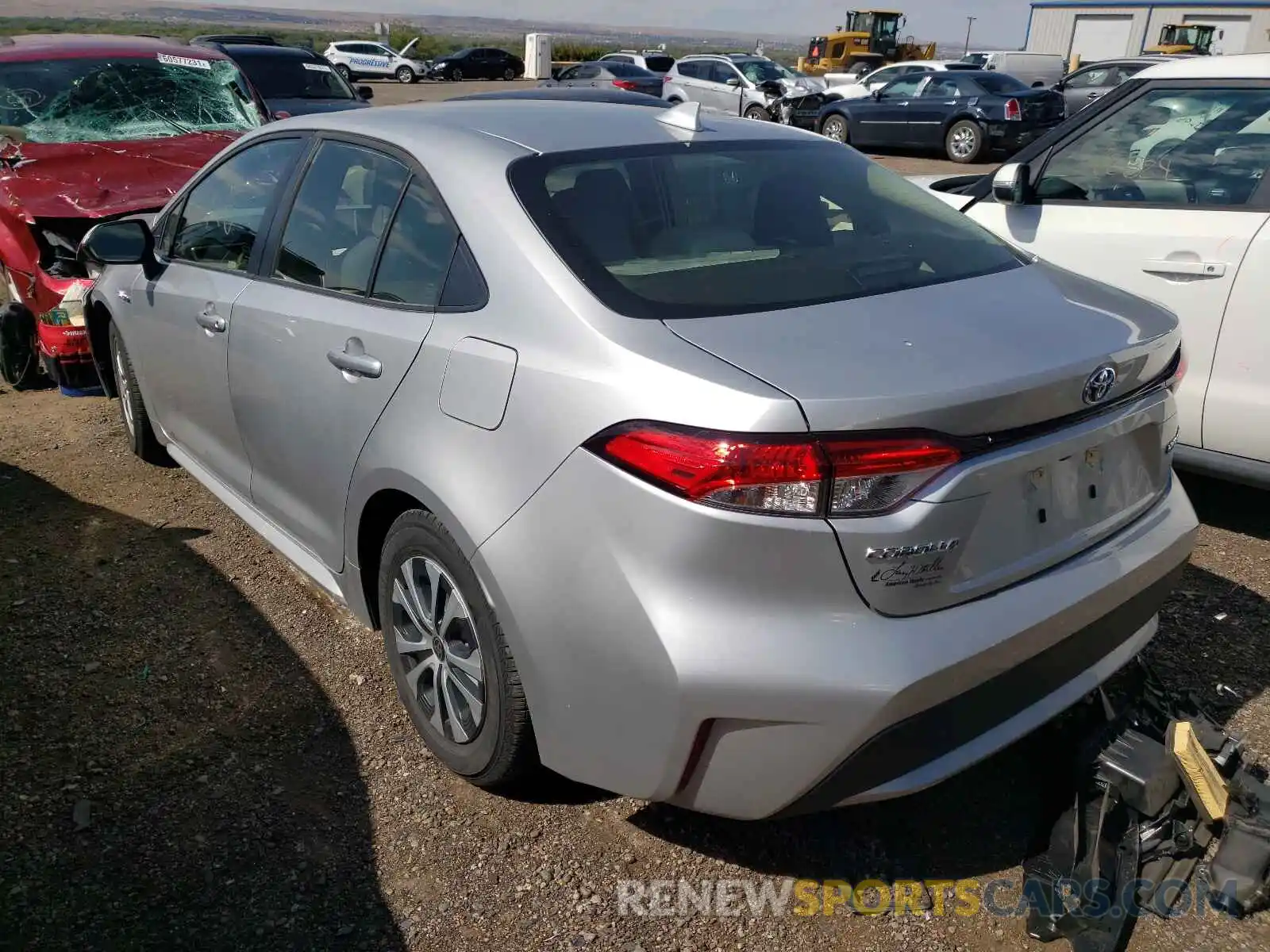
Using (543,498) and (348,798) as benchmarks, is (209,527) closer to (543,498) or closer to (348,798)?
(348,798)

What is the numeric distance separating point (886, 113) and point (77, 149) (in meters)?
15.3

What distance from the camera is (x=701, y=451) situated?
1.93m

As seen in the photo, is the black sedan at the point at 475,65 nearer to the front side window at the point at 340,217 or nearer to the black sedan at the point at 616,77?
the black sedan at the point at 616,77

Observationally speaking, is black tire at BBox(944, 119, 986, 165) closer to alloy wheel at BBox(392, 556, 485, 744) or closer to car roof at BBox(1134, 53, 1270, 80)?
car roof at BBox(1134, 53, 1270, 80)

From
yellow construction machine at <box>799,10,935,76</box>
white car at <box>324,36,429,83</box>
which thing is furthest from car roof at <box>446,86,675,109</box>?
white car at <box>324,36,429,83</box>

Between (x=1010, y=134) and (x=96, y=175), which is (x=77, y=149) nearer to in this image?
(x=96, y=175)

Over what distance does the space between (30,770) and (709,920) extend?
183cm

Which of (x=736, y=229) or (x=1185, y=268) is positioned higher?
(x=736, y=229)

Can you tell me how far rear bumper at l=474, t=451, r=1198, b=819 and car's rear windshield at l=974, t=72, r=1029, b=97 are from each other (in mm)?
17252

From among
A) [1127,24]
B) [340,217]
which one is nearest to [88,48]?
[340,217]

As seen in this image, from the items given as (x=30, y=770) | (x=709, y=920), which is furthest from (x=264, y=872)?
(x=709, y=920)

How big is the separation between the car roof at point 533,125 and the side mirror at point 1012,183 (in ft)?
4.71

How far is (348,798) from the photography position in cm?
272

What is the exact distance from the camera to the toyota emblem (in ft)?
7.17
